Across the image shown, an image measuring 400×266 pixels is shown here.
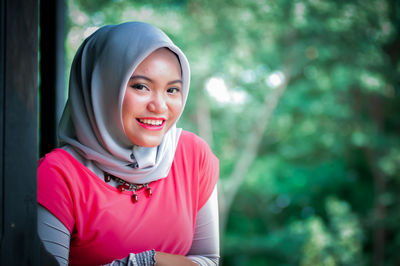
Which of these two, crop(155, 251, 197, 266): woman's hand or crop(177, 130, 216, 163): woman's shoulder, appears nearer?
crop(155, 251, 197, 266): woman's hand

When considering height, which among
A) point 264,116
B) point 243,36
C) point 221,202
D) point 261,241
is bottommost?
point 261,241

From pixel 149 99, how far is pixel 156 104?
2 cm

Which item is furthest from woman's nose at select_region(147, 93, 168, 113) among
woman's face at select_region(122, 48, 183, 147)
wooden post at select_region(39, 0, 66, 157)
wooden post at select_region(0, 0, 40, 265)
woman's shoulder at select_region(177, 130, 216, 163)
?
wooden post at select_region(39, 0, 66, 157)

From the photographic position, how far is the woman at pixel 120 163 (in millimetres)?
1038

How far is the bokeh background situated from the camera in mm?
5199

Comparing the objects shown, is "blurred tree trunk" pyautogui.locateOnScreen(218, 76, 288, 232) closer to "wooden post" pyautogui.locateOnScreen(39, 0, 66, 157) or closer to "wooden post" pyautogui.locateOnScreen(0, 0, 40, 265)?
"wooden post" pyautogui.locateOnScreen(39, 0, 66, 157)

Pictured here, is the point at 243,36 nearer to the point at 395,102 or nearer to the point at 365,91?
the point at 365,91

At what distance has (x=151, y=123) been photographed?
110 cm

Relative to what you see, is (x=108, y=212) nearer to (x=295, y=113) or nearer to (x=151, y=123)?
(x=151, y=123)

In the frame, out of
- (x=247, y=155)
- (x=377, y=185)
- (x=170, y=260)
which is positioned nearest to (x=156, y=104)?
(x=170, y=260)

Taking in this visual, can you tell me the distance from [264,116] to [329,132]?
966 mm

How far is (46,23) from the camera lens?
189 centimetres

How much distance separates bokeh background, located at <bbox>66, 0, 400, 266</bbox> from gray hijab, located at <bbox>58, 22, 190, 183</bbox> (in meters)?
4.03

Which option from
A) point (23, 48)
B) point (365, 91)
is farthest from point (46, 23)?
point (365, 91)
